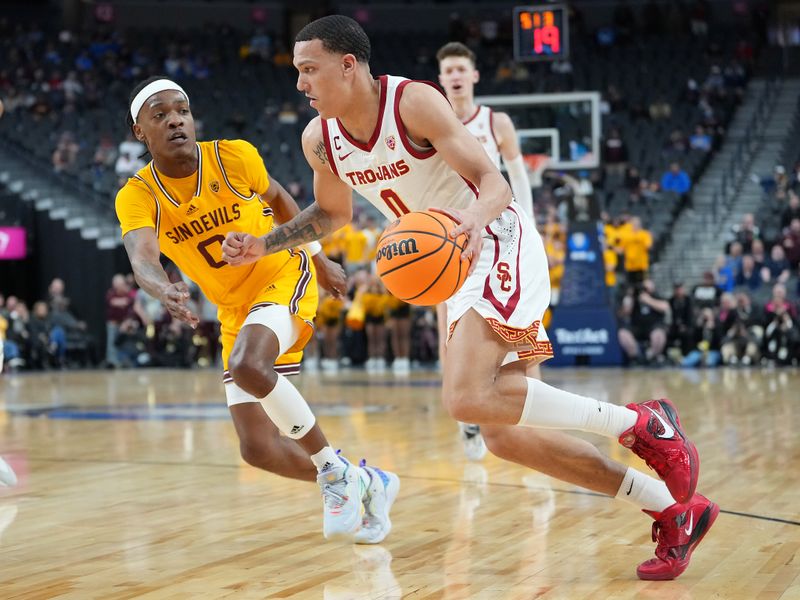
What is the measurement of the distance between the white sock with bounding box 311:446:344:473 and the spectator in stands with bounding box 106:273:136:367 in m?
15.6

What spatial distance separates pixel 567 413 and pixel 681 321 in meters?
13.3

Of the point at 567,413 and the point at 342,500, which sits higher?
the point at 567,413

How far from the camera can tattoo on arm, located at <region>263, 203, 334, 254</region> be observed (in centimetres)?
453

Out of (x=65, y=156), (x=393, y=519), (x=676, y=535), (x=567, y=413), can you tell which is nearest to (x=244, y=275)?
(x=393, y=519)

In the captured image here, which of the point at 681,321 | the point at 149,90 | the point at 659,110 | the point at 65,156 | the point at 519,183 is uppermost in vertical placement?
the point at 659,110

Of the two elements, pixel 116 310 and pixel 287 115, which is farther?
pixel 287 115

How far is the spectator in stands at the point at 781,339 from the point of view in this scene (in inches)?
624

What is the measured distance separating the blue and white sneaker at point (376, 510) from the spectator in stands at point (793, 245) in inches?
532

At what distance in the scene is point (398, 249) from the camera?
12.4 feet

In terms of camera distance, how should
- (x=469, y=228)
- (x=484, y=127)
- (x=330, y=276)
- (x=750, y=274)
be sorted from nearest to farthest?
(x=469, y=228), (x=330, y=276), (x=484, y=127), (x=750, y=274)

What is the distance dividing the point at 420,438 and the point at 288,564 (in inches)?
165

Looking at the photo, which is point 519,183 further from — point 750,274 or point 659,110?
point 659,110

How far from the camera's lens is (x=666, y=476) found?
13.3 ft

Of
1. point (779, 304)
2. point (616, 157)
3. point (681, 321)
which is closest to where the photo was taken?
point (779, 304)
